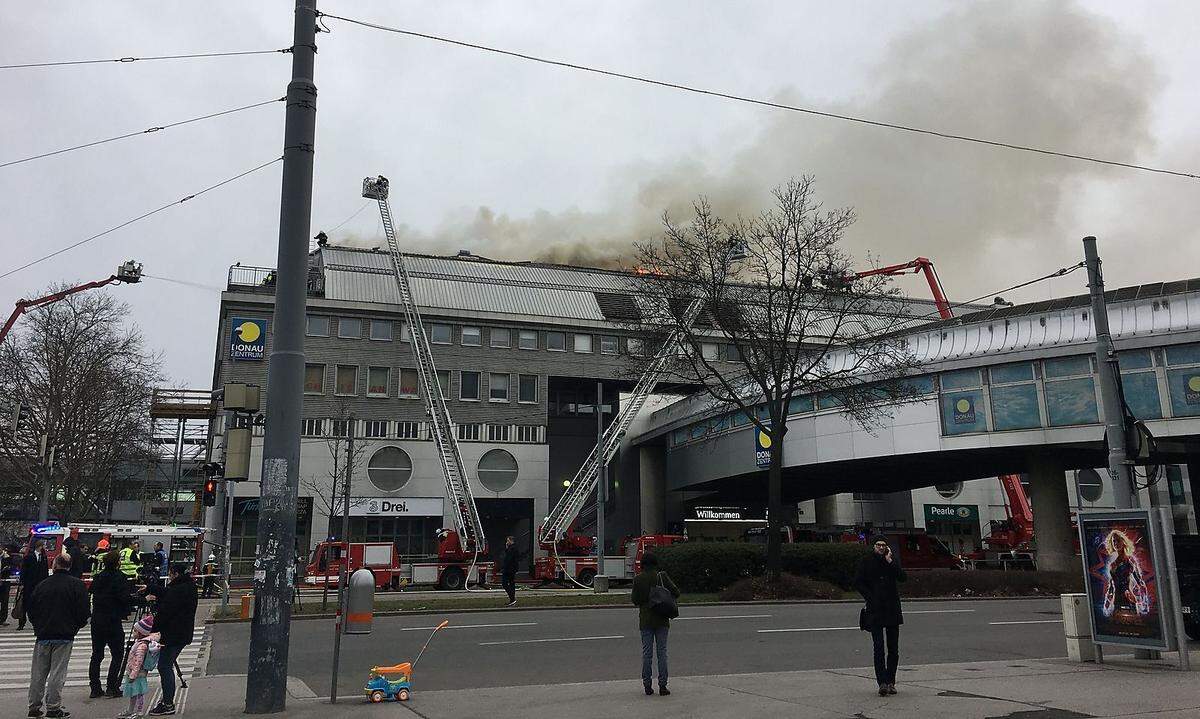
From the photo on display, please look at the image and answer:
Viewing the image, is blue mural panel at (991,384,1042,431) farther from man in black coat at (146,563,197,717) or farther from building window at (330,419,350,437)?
building window at (330,419,350,437)

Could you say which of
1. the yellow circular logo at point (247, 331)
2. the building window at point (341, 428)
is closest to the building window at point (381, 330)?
the building window at point (341, 428)

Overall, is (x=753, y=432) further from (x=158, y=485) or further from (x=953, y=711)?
(x=158, y=485)

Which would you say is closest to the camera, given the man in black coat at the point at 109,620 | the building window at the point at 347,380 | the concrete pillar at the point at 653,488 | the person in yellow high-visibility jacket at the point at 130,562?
the man in black coat at the point at 109,620

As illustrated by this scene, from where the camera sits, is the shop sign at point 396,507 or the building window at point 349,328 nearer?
the shop sign at point 396,507

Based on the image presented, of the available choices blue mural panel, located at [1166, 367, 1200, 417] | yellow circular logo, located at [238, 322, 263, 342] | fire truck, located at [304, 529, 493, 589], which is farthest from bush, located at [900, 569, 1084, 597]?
yellow circular logo, located at [238, 322, 263, 342]

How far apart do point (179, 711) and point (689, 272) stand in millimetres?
22091

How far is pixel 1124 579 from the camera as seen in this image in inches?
483

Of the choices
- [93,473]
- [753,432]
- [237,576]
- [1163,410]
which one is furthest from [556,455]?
[1163,410]

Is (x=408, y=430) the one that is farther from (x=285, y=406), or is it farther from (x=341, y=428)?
(x=285, y=406)

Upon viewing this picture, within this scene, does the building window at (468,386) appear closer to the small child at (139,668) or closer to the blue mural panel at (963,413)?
the blue mural panel at (963,413)

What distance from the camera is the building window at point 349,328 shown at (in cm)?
4994

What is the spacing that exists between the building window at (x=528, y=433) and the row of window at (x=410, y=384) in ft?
5.00

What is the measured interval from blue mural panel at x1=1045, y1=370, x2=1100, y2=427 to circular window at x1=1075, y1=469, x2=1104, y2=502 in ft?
95.0

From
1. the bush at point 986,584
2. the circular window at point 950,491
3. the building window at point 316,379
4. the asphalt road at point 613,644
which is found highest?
the building window at point 316,379
